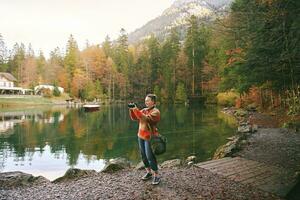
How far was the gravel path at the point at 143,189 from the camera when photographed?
5.36 metres

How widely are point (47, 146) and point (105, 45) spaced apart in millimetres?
65856

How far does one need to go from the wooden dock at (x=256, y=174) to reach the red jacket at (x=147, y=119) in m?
2.30

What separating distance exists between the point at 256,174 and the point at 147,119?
3.18 meters

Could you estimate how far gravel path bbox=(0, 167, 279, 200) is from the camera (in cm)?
536

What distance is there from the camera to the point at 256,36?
11953 millimetres

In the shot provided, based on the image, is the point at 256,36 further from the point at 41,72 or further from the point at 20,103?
the point at 41,72

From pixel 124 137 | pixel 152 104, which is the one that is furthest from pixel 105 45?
pixel 152 104

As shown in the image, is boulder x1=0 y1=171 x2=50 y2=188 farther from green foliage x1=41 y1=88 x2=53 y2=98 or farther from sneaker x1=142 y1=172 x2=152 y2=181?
green foliage x1=41 y1=88 x2=53 y2=98

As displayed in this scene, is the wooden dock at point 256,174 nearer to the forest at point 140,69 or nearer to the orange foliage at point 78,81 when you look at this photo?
the forest at point 140,69

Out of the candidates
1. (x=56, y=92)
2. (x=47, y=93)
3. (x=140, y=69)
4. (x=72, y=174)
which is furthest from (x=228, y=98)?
(x=47, y=93)

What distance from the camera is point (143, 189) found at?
5.73 metres

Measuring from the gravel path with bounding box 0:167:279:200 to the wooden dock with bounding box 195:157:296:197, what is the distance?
0.29 meters

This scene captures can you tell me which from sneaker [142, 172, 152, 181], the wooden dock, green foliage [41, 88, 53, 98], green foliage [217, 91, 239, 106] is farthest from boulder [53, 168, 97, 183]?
green foliage [41, 88, 53, 98]

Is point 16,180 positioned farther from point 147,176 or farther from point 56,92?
point 56,92
